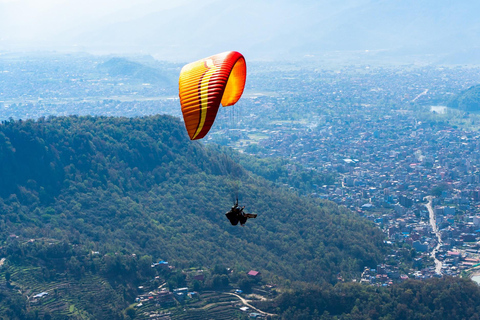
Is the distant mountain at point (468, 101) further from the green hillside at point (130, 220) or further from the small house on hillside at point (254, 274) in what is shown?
the small house on hillside at point (254, 274)

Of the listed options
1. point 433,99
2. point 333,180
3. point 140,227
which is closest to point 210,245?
point 140,227

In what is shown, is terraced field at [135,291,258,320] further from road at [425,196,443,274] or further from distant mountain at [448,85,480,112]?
distant mountain at [448,85,480,112]

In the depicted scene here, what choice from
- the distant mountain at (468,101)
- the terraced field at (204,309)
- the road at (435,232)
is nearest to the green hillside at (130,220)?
the terraced field at (204,309)

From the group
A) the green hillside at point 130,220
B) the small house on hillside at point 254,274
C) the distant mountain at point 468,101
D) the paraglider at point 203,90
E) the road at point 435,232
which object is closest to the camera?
the paraglider at point 203,90

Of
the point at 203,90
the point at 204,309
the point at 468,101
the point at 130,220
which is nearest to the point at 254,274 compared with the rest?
the point at 204,309

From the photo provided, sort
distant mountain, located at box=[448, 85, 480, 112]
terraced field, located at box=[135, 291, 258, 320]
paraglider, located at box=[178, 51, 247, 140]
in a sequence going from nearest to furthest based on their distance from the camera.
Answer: paraglider, located at box=[178, 51, 247, 140], terraced field, located at box=[135, 291, 258, 320], distant mountain, located at box=[448, 85, 480, 112]

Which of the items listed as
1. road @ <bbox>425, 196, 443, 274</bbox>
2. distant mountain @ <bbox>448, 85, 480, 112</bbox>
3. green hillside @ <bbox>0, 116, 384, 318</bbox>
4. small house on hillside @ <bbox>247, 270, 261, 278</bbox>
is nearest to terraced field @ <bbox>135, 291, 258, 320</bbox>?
green hillside @ <bbox>0, 116, 384, 318</bbox>

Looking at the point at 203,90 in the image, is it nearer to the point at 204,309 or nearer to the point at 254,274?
the point at 204,309
